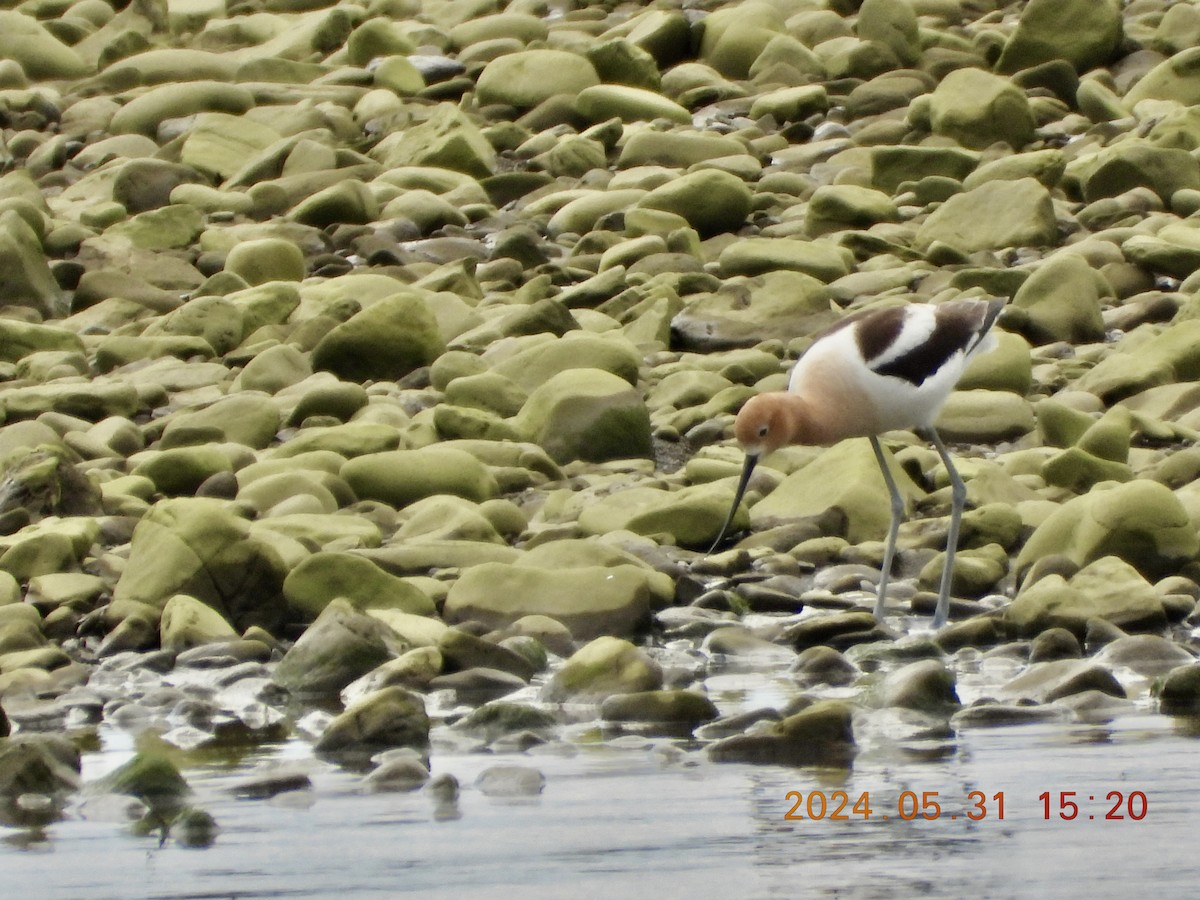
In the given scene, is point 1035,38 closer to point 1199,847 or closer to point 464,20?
point 464,20

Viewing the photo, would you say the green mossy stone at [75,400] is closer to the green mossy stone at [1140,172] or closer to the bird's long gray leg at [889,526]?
the bird's long gray leg at [889,526]

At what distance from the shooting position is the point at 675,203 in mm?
14422

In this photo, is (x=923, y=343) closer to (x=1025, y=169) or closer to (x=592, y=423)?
(x=592, y=423)

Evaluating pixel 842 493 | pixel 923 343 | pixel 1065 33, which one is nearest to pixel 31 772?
pixel 923 343

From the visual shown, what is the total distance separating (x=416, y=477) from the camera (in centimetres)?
949

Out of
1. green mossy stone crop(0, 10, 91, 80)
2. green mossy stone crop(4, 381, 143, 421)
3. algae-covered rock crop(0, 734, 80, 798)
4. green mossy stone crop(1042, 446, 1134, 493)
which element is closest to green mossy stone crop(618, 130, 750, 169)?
green mossy stone crop(4, 381, 143, 421)

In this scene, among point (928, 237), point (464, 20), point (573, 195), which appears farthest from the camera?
point (464, 20)

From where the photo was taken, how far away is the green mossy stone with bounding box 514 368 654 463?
10.2 meters

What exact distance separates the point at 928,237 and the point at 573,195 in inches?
121

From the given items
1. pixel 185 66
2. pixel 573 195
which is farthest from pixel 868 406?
pixel 185 66
